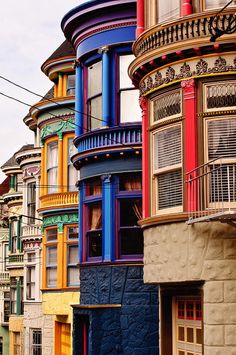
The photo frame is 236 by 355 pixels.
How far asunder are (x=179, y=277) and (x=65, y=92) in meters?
16.8

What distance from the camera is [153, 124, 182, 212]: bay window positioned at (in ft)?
53.9

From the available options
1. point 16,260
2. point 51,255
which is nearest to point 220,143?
point 51,255

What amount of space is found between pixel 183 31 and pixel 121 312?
8259 mm

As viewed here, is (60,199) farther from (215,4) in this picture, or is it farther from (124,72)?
(215,4)

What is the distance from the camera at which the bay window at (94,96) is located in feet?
77.5

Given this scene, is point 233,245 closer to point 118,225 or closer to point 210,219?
point 210,219

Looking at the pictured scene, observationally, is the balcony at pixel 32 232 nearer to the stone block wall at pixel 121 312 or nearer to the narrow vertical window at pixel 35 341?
the narrow vertical window at pixel 35 341

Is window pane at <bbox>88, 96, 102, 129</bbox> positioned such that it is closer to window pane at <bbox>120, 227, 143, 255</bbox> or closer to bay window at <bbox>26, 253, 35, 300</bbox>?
window pane at <bbox>120, 227, 143, 255</bbox>

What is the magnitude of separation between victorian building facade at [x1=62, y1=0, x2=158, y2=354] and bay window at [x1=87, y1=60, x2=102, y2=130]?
3cm

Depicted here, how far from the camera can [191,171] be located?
615 inches

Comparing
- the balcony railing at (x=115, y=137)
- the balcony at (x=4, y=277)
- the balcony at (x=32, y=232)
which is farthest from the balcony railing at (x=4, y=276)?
the balcony railing at (x=115, y=137)

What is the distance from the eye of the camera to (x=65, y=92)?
3142cm

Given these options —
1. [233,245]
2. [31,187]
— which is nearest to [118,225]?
[233,245]

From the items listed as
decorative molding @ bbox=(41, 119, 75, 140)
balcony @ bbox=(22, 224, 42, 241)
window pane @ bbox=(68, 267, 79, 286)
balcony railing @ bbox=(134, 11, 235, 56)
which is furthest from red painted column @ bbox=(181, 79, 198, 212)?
balcony @ bbox=(22, 224, 42, 241)
